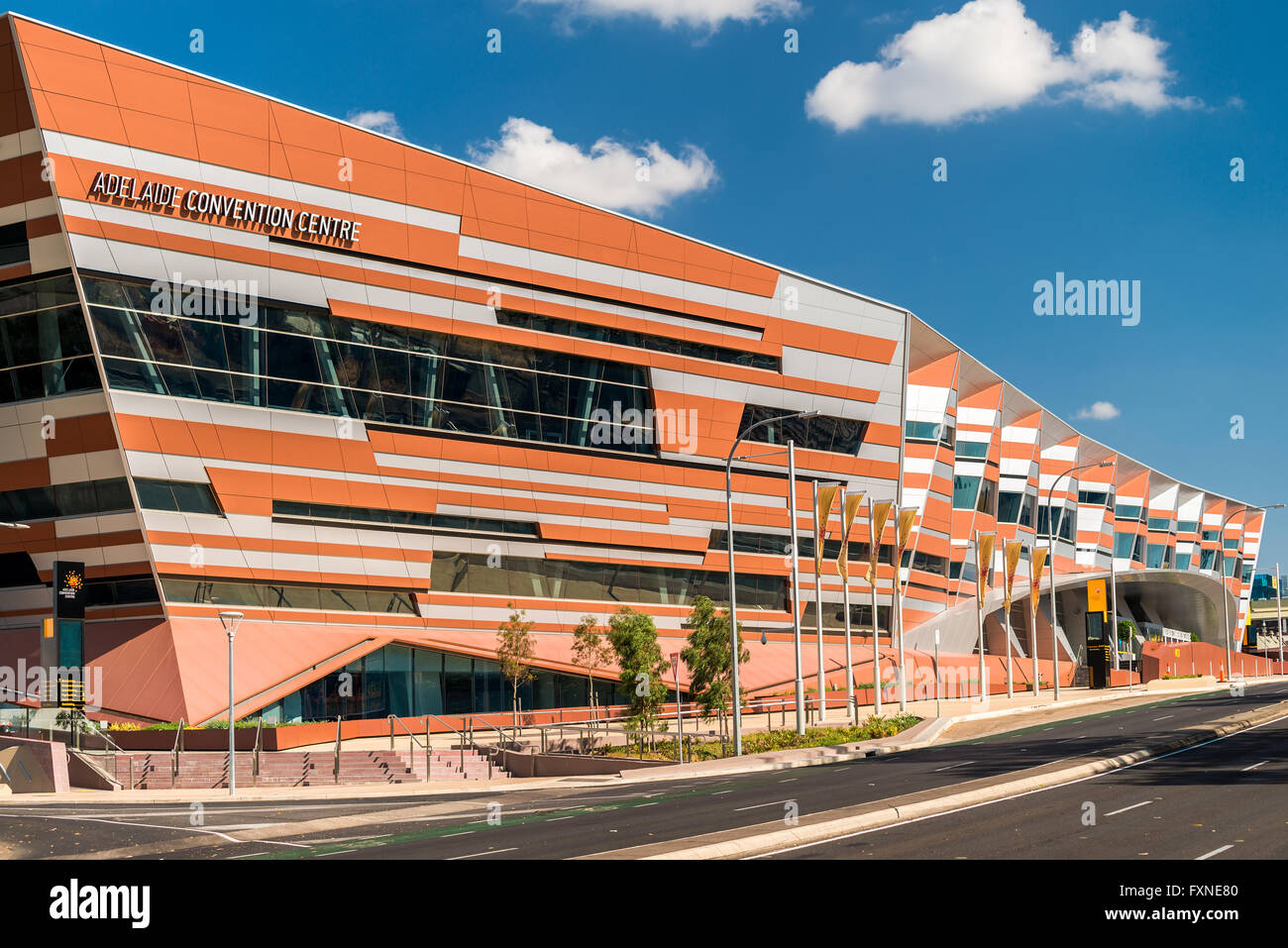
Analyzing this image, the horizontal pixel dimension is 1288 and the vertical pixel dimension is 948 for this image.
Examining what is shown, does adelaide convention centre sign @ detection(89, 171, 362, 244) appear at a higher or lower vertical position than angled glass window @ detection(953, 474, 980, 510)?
higher

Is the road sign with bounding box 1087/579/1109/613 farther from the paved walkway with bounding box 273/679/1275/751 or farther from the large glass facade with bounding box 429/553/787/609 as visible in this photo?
the large glass facade with bounding box 429/553/787/609

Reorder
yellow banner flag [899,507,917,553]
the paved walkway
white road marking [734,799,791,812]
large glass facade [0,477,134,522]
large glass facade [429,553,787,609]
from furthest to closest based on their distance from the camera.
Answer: yellow banner flag [899,507,917,553]
large glass facade [429,553,787,609]
the paved walkway
large glass facade [0,477,134,522]
white road marking [734,799,791,812]

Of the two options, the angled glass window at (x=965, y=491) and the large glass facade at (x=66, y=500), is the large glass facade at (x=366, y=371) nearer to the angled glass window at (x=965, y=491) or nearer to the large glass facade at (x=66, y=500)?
the large glass facade at (x=66, y=500)

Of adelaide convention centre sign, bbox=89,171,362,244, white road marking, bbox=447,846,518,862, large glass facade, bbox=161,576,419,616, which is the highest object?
adelaide convention centre sign, bbox=89,171,362,244

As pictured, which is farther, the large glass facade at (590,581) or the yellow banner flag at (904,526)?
the yellow banner flag at (904,526)

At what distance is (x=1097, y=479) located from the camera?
117m

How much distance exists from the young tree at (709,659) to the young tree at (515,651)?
7.41 metres

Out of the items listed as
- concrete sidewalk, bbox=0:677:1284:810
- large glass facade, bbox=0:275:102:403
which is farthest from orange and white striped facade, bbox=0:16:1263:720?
concrete sidewalk, bbox=0:677:1284:810

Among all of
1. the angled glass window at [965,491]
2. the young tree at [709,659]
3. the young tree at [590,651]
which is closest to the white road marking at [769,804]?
the young tree at [709,659]

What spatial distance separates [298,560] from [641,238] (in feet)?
73.2

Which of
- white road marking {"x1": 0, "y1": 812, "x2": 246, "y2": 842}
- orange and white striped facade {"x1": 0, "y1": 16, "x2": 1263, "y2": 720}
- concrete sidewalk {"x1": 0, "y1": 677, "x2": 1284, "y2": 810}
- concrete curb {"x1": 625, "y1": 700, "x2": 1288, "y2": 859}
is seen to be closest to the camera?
concrete curb {"x1": 625, "y1": 700, "x2": 1288, "y2": 859}

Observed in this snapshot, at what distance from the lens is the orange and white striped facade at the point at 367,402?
4138 cm

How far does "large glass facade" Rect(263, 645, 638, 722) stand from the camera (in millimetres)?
43969

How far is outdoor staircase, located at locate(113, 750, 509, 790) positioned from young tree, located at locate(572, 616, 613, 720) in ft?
28.7
